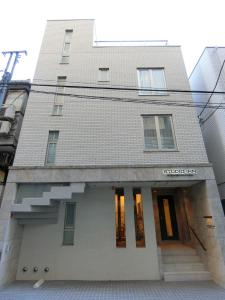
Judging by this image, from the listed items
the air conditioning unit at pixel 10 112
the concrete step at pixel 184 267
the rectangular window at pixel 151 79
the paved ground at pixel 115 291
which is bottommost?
the paved ground at pixel 115 291

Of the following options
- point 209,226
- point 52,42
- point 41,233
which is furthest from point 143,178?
point 52,42

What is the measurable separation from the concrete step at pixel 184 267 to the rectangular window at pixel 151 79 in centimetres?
726

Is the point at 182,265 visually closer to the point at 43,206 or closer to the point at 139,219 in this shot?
the point at 139,219

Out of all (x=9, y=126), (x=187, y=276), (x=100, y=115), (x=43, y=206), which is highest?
(x=100, y=115)

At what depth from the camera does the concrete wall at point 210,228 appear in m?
5.79

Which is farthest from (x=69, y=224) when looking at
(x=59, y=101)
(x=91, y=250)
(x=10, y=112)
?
(x=10, y=112)

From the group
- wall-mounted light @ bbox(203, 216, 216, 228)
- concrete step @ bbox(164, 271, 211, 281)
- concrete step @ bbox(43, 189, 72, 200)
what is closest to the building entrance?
wall-mounted light @ bbox(203, 216, 216, 228)

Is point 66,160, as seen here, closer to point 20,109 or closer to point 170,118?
point 20,109

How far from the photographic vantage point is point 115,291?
5508mm

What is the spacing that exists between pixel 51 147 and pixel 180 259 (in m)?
6.92

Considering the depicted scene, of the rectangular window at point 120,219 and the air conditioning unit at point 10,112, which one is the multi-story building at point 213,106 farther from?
the air conditioning unit at point 10,112

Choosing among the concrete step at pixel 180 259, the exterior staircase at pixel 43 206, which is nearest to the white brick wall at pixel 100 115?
the exterior staircase at pixel 43 206

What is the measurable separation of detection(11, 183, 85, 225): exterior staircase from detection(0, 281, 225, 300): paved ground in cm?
205

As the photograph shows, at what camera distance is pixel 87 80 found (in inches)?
335
